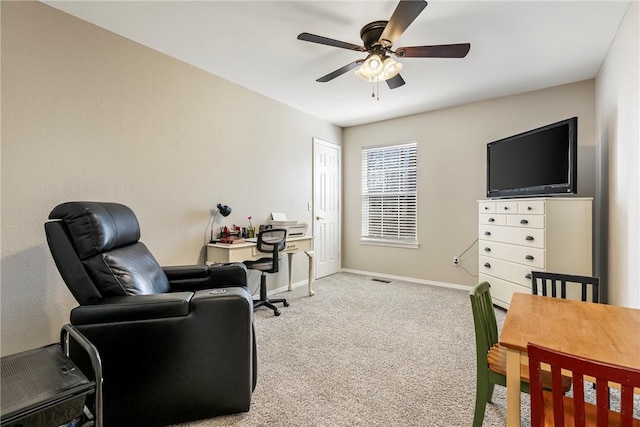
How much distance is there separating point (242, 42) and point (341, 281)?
11.0ft

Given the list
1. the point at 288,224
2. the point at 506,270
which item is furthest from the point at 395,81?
the point at 506,270

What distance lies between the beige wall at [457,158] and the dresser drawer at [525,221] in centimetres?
91

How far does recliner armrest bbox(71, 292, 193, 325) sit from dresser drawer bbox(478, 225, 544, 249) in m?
3.05

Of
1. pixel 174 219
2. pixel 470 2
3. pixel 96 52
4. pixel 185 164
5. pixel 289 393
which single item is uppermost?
pixel 470 2

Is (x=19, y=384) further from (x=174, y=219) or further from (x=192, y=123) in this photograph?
(x=192, y=123)

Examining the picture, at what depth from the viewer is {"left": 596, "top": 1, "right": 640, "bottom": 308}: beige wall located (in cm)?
203

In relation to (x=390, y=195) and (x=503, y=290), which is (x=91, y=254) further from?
(x=390, y=195)

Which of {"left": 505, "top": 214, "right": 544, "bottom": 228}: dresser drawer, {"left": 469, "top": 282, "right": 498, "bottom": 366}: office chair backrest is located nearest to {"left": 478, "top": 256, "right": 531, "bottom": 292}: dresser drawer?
{"left": 505, "top": 214, "right": 544, "bottom": 228}: dresser drawer

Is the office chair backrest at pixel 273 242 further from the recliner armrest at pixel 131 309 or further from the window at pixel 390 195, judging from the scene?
the window at pixel 390 195

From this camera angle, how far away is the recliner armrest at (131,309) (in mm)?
1379

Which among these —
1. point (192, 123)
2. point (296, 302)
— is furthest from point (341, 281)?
point (192, 123)

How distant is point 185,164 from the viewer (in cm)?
298

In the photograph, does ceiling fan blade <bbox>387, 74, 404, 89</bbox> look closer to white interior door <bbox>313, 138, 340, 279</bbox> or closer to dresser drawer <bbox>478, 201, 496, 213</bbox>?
dresser drawer <bbox>478, 201, 496, 213</bbox>

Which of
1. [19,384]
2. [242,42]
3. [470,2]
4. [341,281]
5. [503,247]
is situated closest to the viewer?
[19,384]
